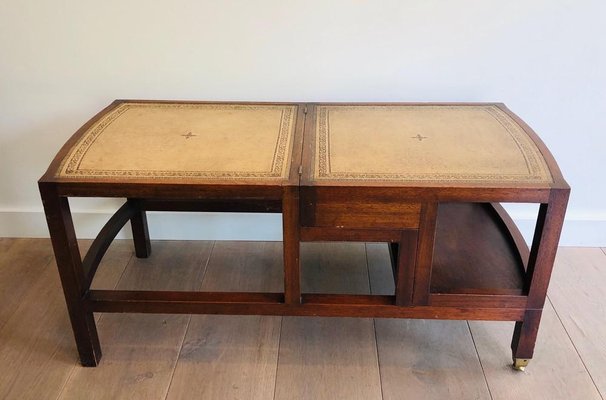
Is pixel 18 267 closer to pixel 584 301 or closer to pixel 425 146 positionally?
pixel 425 146

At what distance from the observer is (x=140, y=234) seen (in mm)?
1472

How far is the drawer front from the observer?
0.94 m

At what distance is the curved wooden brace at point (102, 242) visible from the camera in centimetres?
111

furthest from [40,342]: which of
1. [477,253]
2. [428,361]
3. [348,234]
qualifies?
[477,253]

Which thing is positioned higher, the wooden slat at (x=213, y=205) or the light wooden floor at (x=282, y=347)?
the wooden slat at (x=213, y=205)

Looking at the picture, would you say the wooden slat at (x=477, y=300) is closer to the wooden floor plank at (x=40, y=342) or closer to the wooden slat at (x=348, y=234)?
the wooden slat at (x=348, y=234)

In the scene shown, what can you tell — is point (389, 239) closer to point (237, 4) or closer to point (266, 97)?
point (266, 97)

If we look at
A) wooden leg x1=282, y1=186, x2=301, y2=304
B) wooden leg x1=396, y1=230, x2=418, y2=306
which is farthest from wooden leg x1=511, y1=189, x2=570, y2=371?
wooden leg x1=282, y1=186, x2=301, y2=304

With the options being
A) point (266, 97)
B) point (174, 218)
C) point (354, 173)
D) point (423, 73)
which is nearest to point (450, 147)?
point (354, 173)

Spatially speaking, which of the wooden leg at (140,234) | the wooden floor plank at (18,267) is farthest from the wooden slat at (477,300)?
the wooden floor plank at (18,267)

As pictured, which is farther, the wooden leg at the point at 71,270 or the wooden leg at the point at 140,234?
the wooden leg at the point at 140,234

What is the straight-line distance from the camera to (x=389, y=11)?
4.20 feet

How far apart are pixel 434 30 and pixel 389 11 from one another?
0.38 ft

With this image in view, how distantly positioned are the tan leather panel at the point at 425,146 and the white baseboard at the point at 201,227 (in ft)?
1.51
